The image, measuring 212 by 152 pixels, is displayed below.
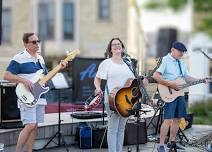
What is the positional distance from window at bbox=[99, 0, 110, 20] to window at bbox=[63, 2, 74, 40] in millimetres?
1775

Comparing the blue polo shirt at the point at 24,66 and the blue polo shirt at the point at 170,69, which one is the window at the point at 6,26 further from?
the blue polo shirt at the point at 24,66

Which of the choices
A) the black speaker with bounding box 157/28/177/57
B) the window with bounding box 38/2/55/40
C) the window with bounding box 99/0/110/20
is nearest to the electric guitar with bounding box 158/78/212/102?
the window with bounding box 99/0/110/20

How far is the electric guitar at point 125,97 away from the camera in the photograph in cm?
716

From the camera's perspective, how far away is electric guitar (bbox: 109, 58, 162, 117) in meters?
7.16

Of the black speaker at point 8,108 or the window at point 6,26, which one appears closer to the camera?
the black speaker at point 8,108

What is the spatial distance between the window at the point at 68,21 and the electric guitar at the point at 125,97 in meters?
23.4

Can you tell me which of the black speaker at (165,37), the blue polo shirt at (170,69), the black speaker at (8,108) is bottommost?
the black speaker at (8,108)

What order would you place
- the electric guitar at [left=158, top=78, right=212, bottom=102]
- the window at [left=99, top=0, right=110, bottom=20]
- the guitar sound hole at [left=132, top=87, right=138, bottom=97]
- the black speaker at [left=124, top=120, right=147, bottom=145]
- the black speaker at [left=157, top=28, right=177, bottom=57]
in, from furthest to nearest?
the black speaker at [left=157, top=28, right=177, bottom=57], the window at [left=99, top=0, right=110, bottom=20], the black speaker at [left=124, top=120, right=147, bottom=145], the electric guitar at [left=158, top=78, right=212, bottom=102], the guitar sound hole at [left=132, top=87, right=138, bottom=97]

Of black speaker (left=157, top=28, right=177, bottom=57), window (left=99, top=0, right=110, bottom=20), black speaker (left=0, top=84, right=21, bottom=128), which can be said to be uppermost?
window (left=99, top=0, right=110, bottom=20)

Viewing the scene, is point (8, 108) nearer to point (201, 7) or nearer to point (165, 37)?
point (201, 7)

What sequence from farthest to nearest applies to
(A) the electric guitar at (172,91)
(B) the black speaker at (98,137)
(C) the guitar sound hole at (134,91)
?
(B) the black speaker at (98,137), (A) the electric guitar at (172,91), (C) the guitar sound hole at (134,91)

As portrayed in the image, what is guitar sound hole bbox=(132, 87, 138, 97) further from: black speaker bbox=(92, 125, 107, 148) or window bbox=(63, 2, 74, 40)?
window bbox=(63, 2, 74, 40)

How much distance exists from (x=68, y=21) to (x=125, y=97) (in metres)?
23.7

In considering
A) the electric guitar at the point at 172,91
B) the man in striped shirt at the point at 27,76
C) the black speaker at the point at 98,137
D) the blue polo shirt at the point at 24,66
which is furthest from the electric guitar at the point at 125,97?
the black speaker at the point at 98,137
